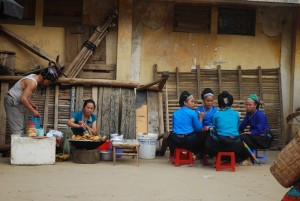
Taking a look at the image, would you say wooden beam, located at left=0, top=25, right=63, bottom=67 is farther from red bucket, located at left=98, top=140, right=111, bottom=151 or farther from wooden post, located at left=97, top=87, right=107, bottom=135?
red bucket, located at left=98, top=140, right=111, bottom=151

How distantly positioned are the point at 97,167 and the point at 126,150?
1.55 metres

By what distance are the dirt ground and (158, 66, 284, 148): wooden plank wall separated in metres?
3.65

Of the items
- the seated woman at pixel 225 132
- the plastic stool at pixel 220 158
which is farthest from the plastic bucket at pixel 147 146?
the plastic stool at pixel 220 158

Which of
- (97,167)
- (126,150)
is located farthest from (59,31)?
(97,167)

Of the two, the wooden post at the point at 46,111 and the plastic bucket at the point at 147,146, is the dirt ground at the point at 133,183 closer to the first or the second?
the plastic bucket at the point at 147,146

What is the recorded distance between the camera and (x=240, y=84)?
12.8m

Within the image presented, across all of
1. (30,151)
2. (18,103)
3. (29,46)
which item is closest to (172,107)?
(29,46)

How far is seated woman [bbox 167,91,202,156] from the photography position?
9.17m

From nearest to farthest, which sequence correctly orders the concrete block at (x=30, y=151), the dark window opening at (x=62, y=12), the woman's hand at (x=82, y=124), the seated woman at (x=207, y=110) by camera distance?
the concrete block at (x=30, y=151), the woman's hand at (x=82, y=124), the seated woman at (x=207, y=110), the dark window opening at (x=62, y=12)

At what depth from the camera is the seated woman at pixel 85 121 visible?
31.0 feet

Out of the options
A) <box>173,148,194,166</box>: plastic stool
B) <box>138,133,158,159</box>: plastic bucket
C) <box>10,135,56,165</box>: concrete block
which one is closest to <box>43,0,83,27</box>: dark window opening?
<box>138,133,158,159</box>: plastic bucket

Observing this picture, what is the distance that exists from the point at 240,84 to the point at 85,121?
15.7 feet

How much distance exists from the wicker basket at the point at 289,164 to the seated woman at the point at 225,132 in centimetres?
464

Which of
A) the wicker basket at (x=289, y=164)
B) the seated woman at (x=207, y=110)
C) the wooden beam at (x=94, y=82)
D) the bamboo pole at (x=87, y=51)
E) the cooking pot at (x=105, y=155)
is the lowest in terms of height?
the cooking pot at (x=105, y=155)
